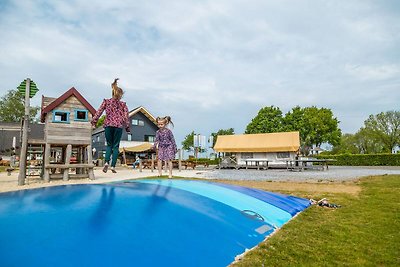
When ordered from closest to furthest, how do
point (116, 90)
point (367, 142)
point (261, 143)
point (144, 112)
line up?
point (116, 90) < point (261, 143) < point (144, 112) < point (367, 142)

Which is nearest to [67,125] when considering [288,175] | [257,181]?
[257,181]

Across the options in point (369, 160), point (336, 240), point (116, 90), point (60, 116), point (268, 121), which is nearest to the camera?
point (336, 240)

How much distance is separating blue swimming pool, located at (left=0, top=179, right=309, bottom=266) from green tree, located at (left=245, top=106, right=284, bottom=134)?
173 feet

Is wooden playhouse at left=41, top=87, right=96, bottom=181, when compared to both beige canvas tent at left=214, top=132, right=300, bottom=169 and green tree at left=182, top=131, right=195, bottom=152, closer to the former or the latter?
beige canvas tent at left=214, top=132, right=300, bottom=169

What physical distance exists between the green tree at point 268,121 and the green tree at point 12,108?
4592 centimetres

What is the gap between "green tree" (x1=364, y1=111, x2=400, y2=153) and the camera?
61.6 metres

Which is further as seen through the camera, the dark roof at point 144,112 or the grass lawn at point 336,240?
the dark roof at point 144,112

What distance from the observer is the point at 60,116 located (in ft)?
32.3

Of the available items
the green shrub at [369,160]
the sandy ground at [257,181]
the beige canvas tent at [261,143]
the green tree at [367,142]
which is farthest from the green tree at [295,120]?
the sandy ground at [257,181]

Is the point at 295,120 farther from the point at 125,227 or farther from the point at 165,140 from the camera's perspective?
the point at 125,227

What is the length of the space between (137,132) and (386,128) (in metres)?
55.8

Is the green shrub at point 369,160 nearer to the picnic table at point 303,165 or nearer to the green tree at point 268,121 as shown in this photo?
the picnic table at point 303,165

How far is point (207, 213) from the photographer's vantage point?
15.8 ft

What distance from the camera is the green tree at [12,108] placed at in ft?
188
